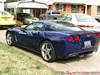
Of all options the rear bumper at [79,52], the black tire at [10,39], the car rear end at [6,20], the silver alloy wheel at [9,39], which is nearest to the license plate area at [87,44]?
the rear bumper at [79,52]

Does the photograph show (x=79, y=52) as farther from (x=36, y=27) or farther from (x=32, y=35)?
Answer: (x=36, y=27)

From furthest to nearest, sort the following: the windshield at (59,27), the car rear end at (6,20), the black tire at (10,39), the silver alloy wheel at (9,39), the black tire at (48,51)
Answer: the car rear end at (6,20) → the silver alloy wheel at (9,39) → the black tire at (10,39) → the windshield at (59,27) → the black tire at (48,51)

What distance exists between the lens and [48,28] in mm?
8594

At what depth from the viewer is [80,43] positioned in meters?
7.91

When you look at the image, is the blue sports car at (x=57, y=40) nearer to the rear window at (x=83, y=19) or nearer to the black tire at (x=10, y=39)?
the black tire at (x=10, y=39)

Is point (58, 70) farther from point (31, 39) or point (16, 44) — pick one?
point (16, 44)

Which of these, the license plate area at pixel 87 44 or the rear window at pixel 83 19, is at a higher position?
the rear window at pixel 83 19

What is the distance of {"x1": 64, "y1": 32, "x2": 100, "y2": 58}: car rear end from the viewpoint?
769cm

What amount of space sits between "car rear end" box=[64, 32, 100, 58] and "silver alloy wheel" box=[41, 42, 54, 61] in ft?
1.93

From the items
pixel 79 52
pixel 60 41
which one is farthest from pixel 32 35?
pixel 79 52

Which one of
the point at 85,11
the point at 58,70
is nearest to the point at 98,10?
the point at 85,11

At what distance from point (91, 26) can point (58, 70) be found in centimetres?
600

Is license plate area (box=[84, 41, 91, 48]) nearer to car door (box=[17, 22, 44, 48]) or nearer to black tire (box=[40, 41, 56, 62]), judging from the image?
black tire (box=[40, 41, 56, 62])

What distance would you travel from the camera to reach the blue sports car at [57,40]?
771cm
